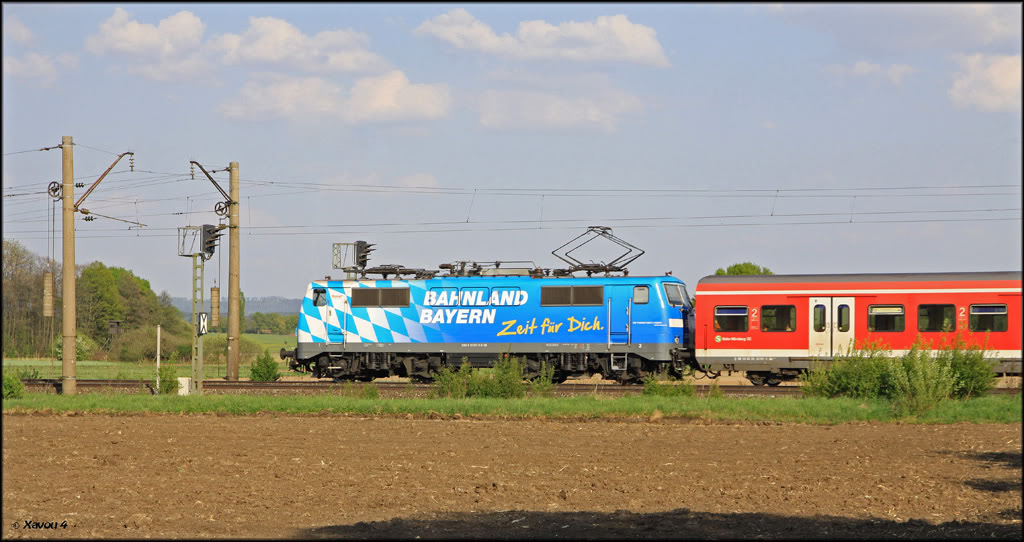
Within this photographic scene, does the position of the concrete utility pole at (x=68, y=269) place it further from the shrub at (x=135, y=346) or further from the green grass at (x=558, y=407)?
the shrub at (x=135, y=346)

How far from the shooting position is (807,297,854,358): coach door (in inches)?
1177

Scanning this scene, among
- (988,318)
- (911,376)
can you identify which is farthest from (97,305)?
(911,376)

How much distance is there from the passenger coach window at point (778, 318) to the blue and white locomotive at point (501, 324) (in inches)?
124

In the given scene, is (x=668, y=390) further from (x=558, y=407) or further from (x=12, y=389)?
(x=12, y=389)

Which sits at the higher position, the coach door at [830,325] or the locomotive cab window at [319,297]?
the locomotive cab window at [319,297]

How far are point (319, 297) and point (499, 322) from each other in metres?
6.77

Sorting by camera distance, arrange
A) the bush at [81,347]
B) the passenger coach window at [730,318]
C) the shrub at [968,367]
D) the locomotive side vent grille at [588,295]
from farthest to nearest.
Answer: the bush at [81,347], the locomotive side vent grille at [588,295], the passenger coach window at [730,318], the shrub at [968,367]

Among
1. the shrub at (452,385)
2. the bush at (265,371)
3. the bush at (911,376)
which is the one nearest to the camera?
the bush at (911,376)

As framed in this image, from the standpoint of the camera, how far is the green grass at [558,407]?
23.1m

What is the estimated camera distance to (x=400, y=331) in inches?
1375

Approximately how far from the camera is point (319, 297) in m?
35.7

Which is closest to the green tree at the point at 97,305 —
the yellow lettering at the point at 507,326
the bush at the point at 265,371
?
the bush at the point at 265,371

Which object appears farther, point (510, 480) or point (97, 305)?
point (97, 305)

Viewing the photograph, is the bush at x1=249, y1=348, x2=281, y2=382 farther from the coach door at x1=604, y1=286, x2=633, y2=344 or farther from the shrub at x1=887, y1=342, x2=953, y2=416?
the shrub at x1=887, y1=342, x2=953, y2=416
